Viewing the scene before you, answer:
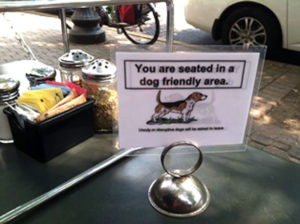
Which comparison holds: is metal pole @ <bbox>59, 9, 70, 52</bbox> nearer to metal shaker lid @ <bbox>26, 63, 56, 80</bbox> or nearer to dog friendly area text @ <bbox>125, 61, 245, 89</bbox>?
metal shaker lid @ <bbox>26, 63, 56, 80</bbox>

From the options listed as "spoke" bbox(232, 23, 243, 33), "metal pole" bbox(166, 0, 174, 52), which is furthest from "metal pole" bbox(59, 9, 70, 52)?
"spoke" bbox(232, 23, 243, 33)

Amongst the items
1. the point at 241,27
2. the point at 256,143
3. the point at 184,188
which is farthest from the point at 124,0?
the point at 241,27

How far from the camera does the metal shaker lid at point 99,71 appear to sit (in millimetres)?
832

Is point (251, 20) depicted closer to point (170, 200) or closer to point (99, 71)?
point (99, 71)

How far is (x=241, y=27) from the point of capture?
3.07m

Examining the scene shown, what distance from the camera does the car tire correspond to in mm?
2896

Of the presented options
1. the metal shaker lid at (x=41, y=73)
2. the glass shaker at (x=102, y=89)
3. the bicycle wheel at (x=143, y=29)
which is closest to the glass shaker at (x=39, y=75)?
the metal shaker lid at (x=41, y=73)

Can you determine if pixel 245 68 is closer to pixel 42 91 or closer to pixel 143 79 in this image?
pixel 143 79

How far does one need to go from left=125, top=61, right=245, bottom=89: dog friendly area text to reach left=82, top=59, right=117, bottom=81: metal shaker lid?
0.71ft

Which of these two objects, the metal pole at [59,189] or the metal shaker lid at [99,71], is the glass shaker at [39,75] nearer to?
the metal shaker lid at [99,71]

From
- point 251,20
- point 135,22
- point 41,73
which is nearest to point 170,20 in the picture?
point 41,73

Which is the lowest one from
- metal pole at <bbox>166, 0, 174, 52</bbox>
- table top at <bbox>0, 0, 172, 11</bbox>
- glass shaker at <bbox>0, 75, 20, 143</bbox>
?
glass shaker at <bbox>0, 75, 20, 143</bbox>

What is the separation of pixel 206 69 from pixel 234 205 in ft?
1.10

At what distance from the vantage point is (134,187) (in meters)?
0.79
